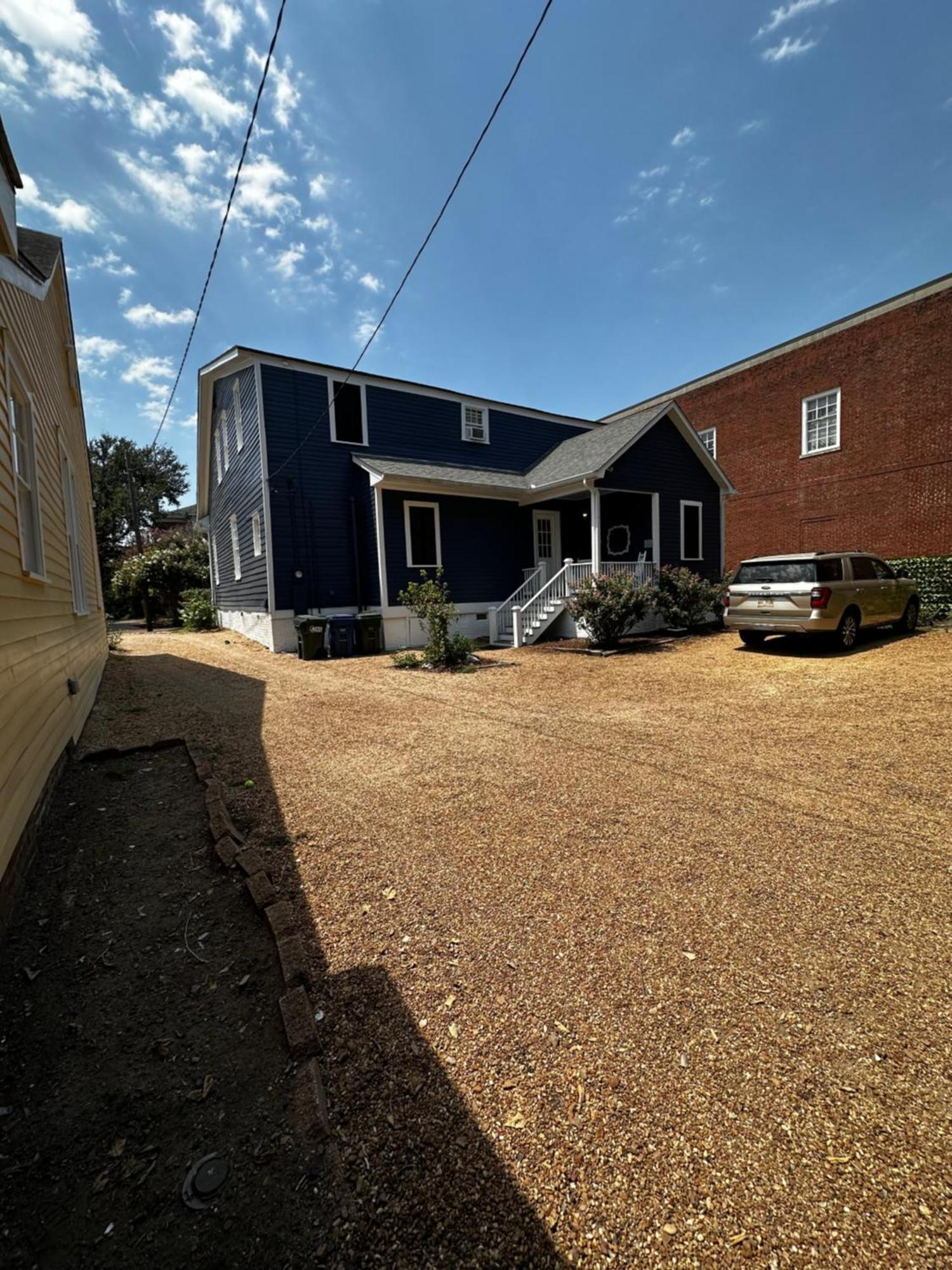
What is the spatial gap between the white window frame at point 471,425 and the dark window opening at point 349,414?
3312mm

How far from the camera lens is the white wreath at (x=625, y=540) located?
51.4 ft

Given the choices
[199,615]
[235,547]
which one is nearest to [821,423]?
[235,547]

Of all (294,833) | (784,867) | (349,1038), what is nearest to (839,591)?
(784,867)

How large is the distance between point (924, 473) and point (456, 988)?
20272 millimetres

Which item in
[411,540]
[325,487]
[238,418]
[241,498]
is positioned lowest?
[411,540]

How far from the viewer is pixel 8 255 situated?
170 inches

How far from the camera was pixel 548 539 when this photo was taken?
16.6m

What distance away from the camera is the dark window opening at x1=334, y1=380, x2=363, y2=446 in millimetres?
14125

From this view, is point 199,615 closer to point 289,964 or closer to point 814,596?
point 814,596

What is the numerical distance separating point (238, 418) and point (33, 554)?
11622mm

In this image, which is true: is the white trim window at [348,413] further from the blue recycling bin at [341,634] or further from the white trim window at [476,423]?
the blue recycling bin at [341,634]

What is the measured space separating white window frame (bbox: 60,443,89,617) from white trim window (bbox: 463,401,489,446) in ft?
34.7

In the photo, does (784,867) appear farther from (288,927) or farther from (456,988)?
(288,927)

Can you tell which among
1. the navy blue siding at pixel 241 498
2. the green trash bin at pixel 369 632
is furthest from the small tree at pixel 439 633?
the navy blue siding at pixel 241 498
